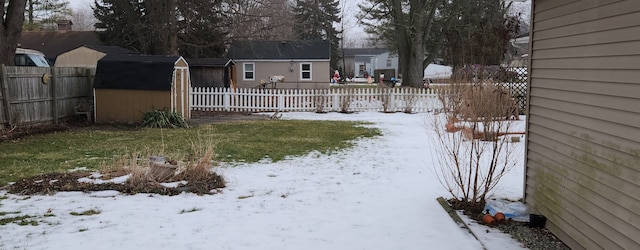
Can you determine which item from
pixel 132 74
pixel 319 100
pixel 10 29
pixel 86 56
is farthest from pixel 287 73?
pixel 10 29

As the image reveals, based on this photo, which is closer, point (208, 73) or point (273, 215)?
point (273, 215)

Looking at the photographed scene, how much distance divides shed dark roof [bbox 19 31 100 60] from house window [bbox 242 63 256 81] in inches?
469

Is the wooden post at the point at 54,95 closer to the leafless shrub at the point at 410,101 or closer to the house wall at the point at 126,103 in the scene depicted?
the house wall at the point at 126,103

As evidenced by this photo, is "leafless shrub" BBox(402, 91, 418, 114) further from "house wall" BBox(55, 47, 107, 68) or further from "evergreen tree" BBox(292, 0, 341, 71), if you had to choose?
"evergreen tree" BBox(292, 0, 341, 71)

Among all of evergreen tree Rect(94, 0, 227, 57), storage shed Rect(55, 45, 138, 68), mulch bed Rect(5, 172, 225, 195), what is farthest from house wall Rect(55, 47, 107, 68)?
mulch bed Rect(5, 172, 225, 195)

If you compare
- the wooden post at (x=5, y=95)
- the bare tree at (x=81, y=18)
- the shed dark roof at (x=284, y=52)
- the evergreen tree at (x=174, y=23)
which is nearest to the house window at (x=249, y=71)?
the shed dark roof at (x=284, y=52)

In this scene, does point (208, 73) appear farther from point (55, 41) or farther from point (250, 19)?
point (55, 41)

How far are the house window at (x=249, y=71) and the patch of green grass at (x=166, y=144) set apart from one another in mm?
14821

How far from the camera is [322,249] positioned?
399 centimetres

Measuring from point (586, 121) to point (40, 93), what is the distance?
11.6 meters

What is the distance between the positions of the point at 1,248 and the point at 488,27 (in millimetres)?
24830

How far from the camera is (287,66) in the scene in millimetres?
27891

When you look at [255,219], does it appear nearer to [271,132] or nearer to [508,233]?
[508,233]

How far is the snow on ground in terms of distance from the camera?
4.11 metres
